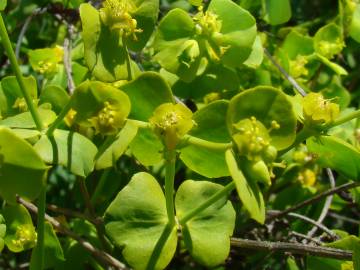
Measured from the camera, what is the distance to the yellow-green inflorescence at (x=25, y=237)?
50.2 inches

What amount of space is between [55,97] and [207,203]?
1.46ft

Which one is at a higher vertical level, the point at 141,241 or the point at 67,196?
the point at 141,241

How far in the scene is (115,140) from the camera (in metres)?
1.11

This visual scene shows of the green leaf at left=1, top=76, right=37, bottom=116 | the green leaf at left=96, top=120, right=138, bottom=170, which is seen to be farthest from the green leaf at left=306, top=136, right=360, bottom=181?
the green leaf at left=1, top=76, right=37, bottom=116

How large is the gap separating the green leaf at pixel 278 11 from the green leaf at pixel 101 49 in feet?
1.69

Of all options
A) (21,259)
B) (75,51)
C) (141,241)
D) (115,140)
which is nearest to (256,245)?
(141,241)

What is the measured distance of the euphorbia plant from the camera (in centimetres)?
104

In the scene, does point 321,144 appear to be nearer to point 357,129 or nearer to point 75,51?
point 357,129

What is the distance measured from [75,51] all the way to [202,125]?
60 centimetres

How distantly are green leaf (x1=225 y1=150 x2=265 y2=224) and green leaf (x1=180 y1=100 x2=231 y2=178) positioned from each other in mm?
90

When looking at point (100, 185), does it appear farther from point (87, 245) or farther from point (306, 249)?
point (306, 249)

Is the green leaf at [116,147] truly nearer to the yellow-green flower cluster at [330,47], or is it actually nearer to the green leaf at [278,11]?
the green leaf at [278,11]

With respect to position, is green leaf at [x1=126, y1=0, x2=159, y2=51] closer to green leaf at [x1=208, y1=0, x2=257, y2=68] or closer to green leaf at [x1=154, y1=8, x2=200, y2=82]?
green leaf at [x1=154, y1=8, x2=200, y2=82]

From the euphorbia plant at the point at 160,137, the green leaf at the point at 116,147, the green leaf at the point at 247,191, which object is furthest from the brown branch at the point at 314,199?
the green leaf at the point at 116,147
